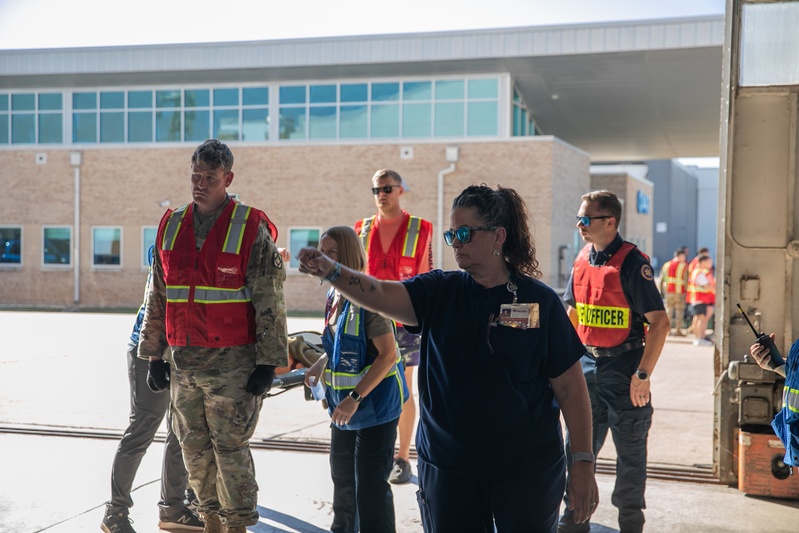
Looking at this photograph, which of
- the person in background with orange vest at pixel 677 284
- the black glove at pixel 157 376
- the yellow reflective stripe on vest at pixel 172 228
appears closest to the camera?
the yellow reflective stripe on vest at pixel 172 228

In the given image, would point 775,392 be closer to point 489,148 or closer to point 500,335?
→ point 500,335

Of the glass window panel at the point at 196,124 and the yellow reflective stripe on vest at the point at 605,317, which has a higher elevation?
the glass window panel at the point at 196,124

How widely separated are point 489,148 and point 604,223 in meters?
22.9

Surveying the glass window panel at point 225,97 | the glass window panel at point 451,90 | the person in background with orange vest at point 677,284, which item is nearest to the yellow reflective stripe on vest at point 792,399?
the person in background with orange vest at point 677,284

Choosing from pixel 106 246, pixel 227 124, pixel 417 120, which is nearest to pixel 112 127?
pixel 227 124

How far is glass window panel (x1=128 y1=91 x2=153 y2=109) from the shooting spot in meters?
30.8

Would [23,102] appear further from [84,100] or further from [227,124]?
[227,124]

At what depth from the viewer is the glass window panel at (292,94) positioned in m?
29.7

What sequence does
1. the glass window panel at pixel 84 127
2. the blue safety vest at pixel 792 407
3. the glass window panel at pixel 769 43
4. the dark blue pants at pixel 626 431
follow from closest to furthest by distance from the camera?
the blue safety vest at pixel 792 407 → the dark blue pants at pixel 626 431 → the glass window panel at pixel 769 43 → the glass window panel at pixel 84 127

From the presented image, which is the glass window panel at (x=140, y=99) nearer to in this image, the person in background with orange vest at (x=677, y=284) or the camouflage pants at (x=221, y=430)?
the person in background with orange vest at (x=677, y=284)

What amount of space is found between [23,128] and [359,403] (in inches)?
1238

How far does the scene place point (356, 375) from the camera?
164 inches

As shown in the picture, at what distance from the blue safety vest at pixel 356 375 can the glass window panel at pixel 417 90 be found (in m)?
25.3

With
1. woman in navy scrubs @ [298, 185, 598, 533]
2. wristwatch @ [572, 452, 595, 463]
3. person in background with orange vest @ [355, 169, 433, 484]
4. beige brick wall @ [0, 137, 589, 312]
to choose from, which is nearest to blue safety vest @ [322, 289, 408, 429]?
woman in navy scrubs @ [298, 185, 598, 533]
